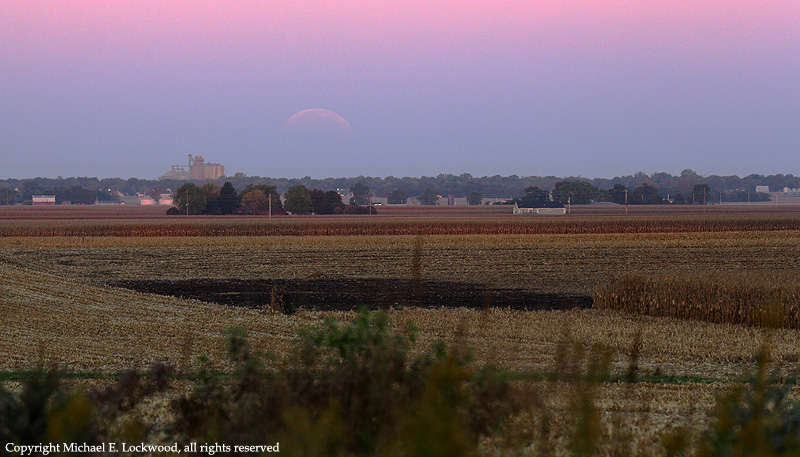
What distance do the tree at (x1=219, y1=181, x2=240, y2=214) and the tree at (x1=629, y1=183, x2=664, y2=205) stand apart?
99898 mm

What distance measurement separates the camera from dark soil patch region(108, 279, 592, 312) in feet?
90.7

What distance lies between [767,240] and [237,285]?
1541 inches

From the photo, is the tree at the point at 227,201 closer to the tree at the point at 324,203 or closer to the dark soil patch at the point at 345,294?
the tree at the point at 324,203

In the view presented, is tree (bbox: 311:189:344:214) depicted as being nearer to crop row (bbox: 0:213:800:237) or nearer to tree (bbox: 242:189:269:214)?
tree (bbox: 242:189:269:214)

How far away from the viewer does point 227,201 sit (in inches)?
4732

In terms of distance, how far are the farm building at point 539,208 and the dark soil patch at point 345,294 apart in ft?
329

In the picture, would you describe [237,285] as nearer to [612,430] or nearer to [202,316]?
[202,316]

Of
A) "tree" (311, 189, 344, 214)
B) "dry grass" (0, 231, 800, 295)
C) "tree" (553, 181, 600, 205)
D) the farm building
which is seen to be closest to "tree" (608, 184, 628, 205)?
"tree" (553, 181, 600, 205)

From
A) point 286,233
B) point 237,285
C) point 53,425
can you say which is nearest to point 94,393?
point 53,425

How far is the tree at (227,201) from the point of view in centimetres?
11906

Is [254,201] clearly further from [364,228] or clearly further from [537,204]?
[537,204]

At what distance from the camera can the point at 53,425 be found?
3793 mm

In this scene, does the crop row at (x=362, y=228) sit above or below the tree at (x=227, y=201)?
below

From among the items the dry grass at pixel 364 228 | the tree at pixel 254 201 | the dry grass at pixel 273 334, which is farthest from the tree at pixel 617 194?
the dry grass at pixel 273 334
